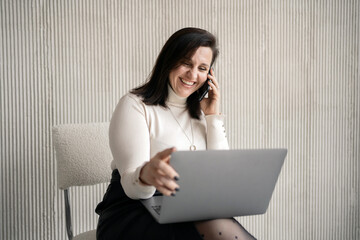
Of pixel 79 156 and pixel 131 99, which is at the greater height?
pixel 131 99

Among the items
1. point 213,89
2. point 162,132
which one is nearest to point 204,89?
point 213,89

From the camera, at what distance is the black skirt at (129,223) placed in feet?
3.12

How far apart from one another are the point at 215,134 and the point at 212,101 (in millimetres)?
163

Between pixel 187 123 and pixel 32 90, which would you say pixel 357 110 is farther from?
pixel 32 90

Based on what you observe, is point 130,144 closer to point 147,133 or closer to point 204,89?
point 147,133

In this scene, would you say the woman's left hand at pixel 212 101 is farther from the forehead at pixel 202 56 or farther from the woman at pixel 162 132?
the forehead at pixel 202 56

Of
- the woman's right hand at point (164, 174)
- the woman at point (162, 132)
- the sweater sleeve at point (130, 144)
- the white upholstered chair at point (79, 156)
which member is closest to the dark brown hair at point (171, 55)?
the woman at point (162, 132)

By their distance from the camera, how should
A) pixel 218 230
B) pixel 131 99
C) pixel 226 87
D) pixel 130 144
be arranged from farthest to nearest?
pixel 226 87 → pixel 131 99 → pixel 130 144 → pixel 218 230

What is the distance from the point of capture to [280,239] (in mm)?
2188

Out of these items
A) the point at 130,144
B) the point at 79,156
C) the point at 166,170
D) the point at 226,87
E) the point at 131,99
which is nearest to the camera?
the point at 166,170

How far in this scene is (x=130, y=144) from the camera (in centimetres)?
111

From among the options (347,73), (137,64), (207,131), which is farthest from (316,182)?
(137,64)

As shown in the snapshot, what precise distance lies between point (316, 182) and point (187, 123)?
129 cm

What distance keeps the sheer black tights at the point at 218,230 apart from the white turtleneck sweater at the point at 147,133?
0.65 feet
